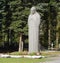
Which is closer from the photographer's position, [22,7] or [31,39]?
[31,39]

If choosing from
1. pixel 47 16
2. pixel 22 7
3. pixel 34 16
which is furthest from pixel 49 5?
pixel 34 16

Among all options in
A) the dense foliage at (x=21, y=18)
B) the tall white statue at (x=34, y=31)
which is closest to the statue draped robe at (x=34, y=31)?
the tall white statue at (x=34, y=31)

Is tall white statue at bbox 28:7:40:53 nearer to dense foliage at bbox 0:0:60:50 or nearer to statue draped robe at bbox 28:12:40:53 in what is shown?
statue draped robe at bbox 28:12:40:53

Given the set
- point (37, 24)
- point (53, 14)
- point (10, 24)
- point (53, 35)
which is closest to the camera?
point (37, 24)

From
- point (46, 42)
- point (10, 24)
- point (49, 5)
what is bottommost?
point (46, 42)

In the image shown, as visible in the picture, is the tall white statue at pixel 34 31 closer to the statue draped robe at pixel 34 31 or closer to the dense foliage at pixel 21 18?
the statue draped robe at pixel 34 31

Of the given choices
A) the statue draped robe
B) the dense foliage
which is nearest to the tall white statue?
the statue draped robe

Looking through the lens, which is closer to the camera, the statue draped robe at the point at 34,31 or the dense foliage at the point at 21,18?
the statue draped robe at the point at 34,31

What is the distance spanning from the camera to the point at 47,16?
140 feet

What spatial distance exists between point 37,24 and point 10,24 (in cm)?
1193

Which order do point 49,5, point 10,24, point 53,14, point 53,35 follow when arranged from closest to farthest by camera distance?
point 10,24, point 49,5, point 53,14, point 53,35

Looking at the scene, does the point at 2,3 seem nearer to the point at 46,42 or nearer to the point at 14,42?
the point at 14,42

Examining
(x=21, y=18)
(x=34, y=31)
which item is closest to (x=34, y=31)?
(x=34, y=31)

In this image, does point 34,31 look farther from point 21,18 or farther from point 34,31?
point 21,18
